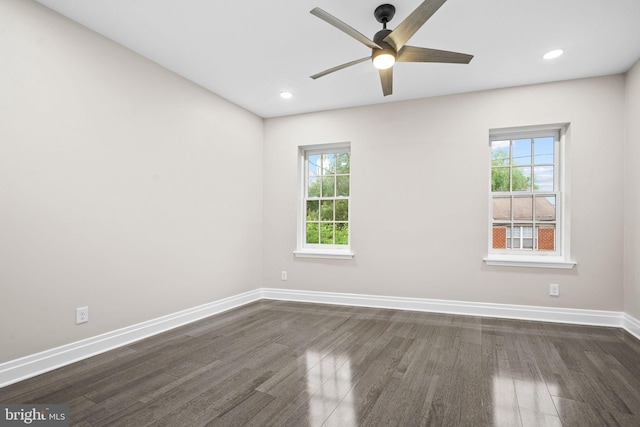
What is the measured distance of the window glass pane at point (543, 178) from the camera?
12.4ft

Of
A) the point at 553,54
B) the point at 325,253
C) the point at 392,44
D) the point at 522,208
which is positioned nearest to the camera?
the point at 392,44

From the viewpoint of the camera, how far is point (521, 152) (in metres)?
3.90

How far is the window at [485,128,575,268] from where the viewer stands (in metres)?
3.73

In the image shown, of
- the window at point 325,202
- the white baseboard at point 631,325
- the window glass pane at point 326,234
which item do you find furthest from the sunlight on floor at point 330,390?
the white baseboard at point 631,325

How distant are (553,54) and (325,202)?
9.87 feet

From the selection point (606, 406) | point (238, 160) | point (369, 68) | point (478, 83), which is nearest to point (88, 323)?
point (238, 160)

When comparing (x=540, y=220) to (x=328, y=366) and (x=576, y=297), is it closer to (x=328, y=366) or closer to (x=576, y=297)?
(x=576, y=297)

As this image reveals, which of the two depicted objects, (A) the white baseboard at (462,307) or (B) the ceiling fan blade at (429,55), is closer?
(B) the ceiling fan blade at (429,55)

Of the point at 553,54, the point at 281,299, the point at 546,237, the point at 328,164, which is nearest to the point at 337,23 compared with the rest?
the point at 553,54

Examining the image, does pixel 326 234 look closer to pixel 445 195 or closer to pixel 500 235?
pixel 445 195

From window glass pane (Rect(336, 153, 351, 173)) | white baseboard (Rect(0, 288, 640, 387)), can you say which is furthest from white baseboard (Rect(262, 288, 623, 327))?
window glass pane (Rect(336, 153, 351, 173))

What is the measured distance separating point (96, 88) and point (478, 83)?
3804 mm

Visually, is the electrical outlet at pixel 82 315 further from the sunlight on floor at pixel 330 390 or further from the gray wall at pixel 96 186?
the sunlight on floor at pixel 330 390

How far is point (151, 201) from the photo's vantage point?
3.17 m
